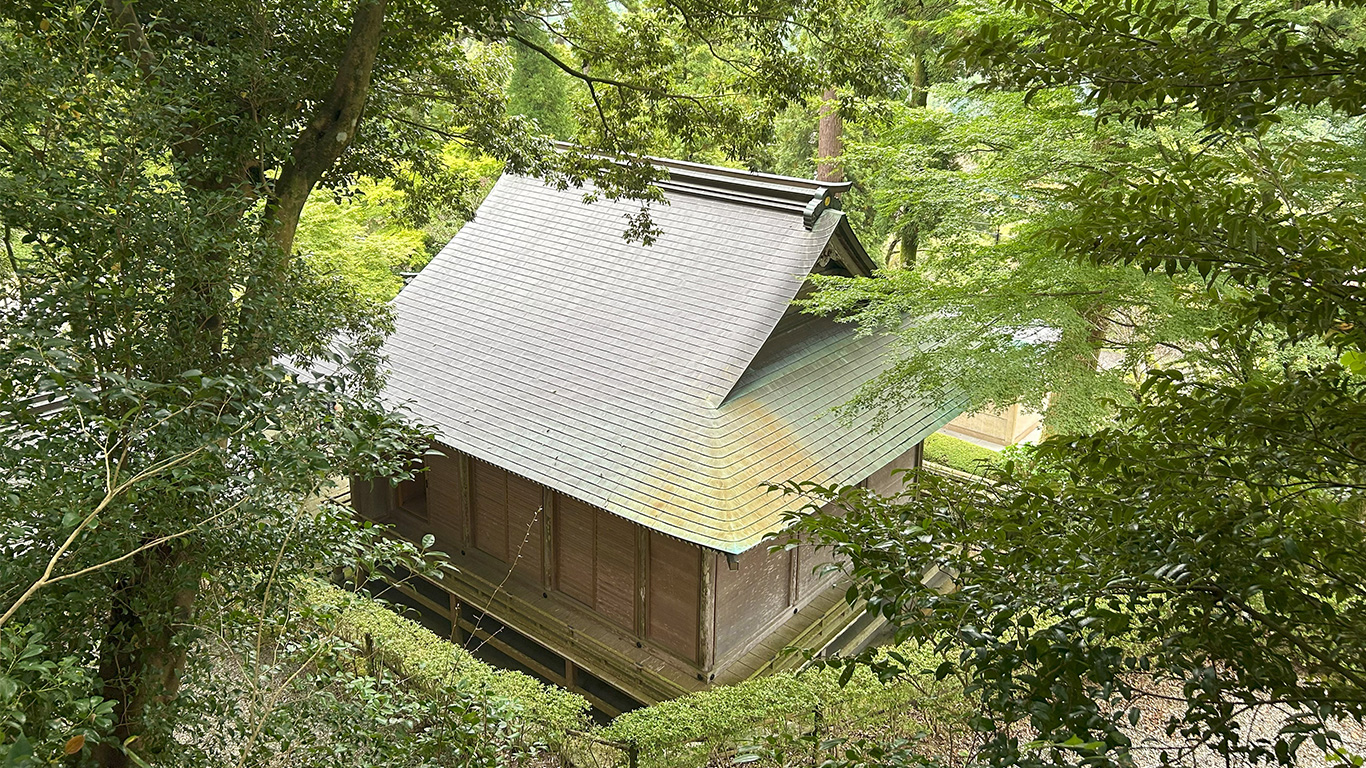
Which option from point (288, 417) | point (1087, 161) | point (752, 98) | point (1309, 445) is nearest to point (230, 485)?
point (288, 417)

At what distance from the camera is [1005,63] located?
2658 mm

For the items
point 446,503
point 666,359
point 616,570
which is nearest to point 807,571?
point 616,570

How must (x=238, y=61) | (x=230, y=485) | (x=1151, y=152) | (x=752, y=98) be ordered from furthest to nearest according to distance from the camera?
(x=752, y=98) → (x=1151, y=152) → (x=238, y=61) → (x=230, y=485)

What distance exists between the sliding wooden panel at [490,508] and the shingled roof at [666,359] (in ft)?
2.49

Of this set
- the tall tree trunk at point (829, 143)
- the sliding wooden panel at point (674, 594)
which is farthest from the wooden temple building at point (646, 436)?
the tall tree trunk at point (829, 143)

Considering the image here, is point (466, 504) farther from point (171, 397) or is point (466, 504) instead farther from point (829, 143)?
point (829, 143)

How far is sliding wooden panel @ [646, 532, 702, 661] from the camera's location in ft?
27.6

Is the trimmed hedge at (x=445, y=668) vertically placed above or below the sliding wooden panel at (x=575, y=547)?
below

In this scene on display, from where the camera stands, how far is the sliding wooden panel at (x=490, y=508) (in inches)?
397

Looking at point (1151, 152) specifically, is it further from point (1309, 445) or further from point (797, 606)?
point (797, 606)

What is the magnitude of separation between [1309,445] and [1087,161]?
482 centimetres

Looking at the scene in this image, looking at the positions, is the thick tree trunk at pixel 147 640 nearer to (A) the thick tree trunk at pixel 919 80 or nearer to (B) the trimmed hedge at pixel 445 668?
(B) the trimmed hedge at pixel 445 668

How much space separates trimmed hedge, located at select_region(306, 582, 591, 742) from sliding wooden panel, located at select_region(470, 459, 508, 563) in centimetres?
156

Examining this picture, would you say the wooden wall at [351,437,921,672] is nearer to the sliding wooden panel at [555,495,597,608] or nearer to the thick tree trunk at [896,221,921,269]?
the sliding wooden panel at [555,495,597,608]
